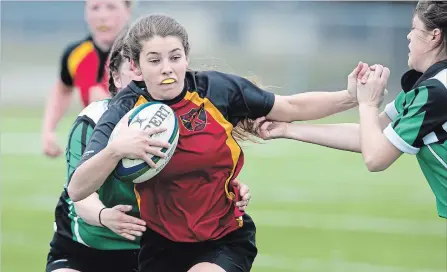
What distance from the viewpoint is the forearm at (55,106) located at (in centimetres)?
849

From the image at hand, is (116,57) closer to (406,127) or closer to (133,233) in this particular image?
(133,233)

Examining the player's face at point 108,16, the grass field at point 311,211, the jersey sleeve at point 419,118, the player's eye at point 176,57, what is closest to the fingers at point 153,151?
the player's eye at point 176,57

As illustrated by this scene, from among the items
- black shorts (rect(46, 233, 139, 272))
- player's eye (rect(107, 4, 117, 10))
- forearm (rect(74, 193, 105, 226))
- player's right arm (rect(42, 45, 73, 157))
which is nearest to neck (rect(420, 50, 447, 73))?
forearm (rect(74, 193, 105, 226))

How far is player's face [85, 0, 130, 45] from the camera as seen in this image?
7.99 metres

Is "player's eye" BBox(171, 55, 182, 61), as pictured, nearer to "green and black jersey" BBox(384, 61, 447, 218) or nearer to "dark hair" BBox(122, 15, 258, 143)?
"dark hair" BBox(122, 15, 258, 143)

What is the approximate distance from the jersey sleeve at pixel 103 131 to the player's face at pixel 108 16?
150 inches

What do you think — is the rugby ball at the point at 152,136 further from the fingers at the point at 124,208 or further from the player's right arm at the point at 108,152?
the fingers at the point at 124,208

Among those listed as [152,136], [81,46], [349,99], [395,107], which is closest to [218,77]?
[152,136]

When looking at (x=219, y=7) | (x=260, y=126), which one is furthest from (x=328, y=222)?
(x=219, y=7)

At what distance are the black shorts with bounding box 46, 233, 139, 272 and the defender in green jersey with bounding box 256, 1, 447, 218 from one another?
1.38 meters

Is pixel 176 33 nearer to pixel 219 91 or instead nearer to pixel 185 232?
pixel 219 91

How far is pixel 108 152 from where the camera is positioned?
3.98 meters

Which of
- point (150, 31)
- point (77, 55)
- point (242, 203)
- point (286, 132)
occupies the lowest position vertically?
point (77, 55)

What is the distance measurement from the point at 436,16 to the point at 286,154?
35.7 ft
